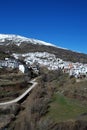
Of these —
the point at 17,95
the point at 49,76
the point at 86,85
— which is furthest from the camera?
the point at 49,76

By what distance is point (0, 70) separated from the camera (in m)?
47.7

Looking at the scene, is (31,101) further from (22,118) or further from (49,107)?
(22,118)

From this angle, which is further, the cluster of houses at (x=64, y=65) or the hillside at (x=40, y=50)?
the hillside at (x=40, y=50)

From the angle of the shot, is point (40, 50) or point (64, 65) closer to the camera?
point (64, 65)

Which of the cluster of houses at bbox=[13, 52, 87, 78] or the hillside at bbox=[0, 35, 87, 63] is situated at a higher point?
the hillside at bbox=[0, 35, 87, 63]

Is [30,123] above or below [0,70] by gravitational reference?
below

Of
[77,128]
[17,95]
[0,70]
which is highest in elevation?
[0,70]

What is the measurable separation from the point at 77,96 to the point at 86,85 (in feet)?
22.8

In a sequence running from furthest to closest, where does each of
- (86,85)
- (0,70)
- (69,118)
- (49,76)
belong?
1. (49,76)
2. (0,70)
3. (86,85)
4. (69,118)

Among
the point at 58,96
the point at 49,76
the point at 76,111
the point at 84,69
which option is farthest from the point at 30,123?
the point at 84,69

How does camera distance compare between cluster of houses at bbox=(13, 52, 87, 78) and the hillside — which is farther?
the hillside

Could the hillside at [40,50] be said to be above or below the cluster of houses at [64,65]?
above

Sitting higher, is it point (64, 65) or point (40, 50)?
point (40, 50)

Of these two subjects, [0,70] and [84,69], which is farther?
[84,69]
